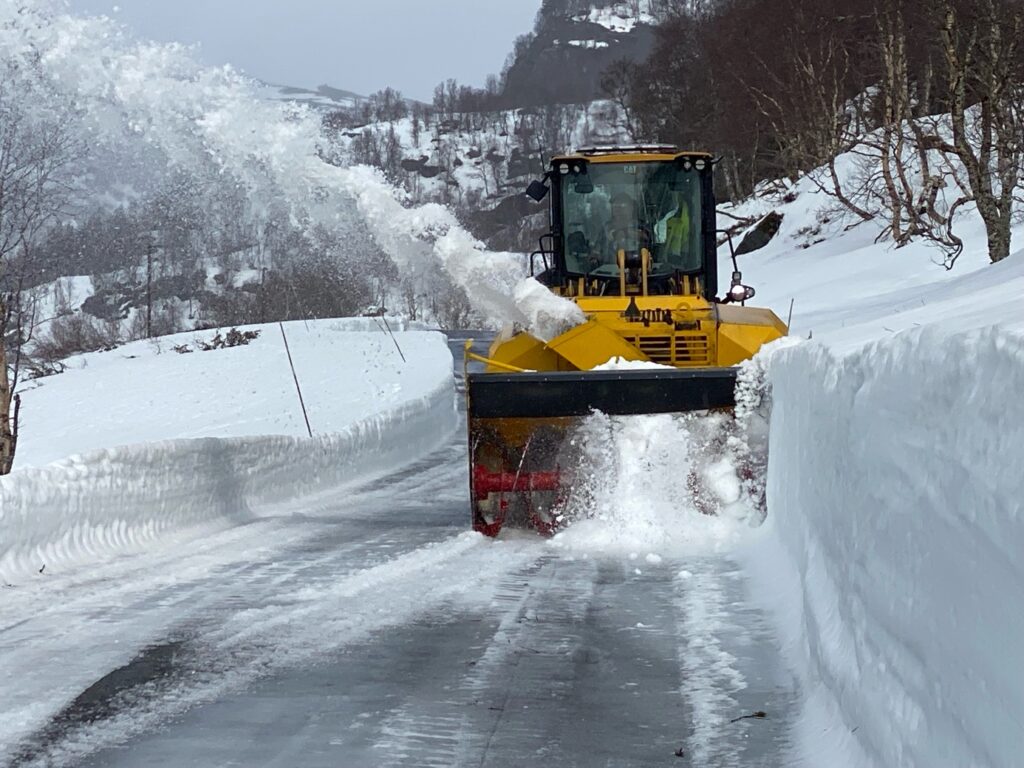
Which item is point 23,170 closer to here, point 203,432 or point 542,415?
point 542,415

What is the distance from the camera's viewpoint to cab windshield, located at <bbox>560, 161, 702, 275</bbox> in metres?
10.7

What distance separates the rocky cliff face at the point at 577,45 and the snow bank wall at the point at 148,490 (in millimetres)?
110154

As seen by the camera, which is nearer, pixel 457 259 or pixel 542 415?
pixel 542 415

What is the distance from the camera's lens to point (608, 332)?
9.59 metres

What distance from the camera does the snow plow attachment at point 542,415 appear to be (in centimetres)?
874

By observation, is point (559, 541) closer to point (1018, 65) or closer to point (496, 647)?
point (496, 647)

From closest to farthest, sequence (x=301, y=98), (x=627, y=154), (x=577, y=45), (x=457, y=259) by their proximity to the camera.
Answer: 1. (x=627, y=154)
2. (x=457, y=259)
3. (x=301, y=98)
4. (x=577, y=45)

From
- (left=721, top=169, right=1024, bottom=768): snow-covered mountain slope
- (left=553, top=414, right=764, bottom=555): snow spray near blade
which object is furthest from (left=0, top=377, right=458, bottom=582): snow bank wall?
(left=721, top=169, right=1024, bottom=768): snow-covered mountain slope

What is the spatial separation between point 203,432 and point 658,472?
14.6m

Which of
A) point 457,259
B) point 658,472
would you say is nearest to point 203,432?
point 457,259

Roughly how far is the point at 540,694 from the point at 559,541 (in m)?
3.62

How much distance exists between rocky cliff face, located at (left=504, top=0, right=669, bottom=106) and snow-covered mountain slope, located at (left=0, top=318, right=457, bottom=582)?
7877cm

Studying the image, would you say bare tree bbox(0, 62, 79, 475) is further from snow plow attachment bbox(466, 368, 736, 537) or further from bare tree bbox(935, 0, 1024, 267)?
bare tree bbox(935, 0, 1024, 267)

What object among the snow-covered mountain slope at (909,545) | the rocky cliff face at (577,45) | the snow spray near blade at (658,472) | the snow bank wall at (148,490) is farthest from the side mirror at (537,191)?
the rocky cliff face at (577,45)
